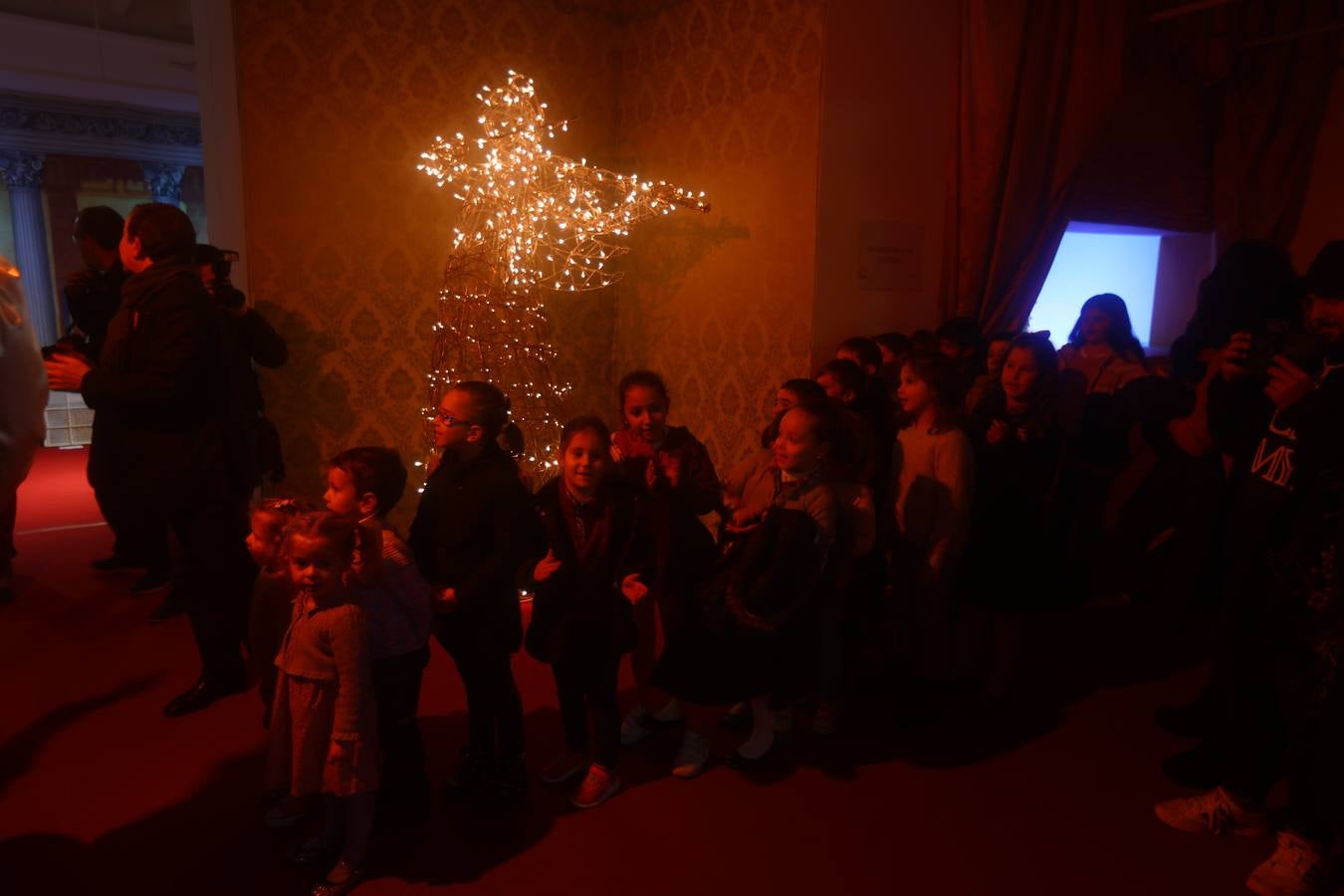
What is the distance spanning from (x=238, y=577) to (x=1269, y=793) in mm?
3431

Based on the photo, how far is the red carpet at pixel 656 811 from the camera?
215cm

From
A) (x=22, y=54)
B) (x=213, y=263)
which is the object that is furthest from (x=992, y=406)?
(x=22, y=54)

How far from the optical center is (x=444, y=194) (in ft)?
14.7

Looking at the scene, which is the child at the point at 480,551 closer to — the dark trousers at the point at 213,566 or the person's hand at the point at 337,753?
the person's hand at the point at 337,753

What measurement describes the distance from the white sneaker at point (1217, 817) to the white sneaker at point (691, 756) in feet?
4.38

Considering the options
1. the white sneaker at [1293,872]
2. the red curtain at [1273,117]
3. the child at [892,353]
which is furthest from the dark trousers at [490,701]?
the red curtain at [1273,117]

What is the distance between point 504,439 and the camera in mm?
2576

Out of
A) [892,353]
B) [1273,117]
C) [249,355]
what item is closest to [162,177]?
[249,355]

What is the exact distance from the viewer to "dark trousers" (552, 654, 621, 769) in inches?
93.5

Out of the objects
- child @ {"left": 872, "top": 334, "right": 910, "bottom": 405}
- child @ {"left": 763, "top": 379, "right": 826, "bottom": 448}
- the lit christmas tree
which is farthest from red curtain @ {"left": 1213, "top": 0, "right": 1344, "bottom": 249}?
child @ {"left": 763, "top": 379, "right": 826, "bottom": 448}

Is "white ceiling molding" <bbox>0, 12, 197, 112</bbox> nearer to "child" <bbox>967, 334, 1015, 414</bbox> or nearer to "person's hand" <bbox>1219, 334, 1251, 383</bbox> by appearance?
"child" <bbox>967, 334, 1015, 414</bbox>

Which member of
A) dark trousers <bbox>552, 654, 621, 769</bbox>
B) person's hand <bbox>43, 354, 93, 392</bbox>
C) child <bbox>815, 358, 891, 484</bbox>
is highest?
person's hand <bbox>43, 354, 93, 392</bbox>

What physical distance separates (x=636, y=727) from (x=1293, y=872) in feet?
5.95

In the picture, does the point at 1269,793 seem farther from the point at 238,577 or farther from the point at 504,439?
the point at 238,577
